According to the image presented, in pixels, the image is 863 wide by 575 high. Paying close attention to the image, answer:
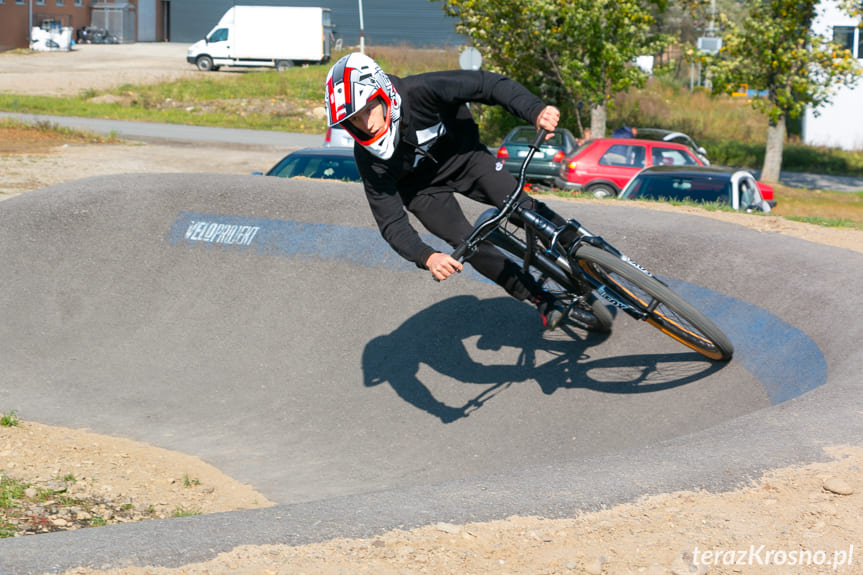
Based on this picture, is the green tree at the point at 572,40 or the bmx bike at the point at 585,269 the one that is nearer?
the bmx bike at the point at 585,269

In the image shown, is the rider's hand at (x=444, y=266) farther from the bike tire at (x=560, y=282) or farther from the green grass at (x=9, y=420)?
the green grass at (x=9, y=420)

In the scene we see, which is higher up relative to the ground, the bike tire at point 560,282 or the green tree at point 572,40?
the green tree at point 572,40

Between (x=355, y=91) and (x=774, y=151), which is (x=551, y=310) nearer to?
(x=355, y=91)

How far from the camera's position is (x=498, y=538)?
346 centimetres

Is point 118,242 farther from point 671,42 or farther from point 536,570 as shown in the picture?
point 671,42

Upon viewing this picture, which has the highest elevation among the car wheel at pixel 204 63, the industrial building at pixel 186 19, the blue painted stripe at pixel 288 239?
the industrial building at pixel 186 19

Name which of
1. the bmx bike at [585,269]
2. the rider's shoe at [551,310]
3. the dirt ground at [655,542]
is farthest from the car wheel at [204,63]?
the dirt ground at [655,542]

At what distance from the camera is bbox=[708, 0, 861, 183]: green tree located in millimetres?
21516

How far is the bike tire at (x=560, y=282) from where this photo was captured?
19.2ft

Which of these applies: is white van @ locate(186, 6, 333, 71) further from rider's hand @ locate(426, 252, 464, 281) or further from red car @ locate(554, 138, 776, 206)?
rider's hand @ locate(426, 252, 464, 281)

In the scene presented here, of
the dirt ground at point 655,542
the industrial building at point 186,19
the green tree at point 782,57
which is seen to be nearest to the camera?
the dirt ground at point 655,542

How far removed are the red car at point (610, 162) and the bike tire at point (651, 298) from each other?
1210cm

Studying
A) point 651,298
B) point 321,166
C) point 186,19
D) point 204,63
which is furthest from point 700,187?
point 186,19

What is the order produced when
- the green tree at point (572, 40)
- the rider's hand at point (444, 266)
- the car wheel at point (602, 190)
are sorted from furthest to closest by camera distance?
the green tree at point (572, 40) → the car wheel at point (602, 190) → the rider's hand at point (444, 266)
